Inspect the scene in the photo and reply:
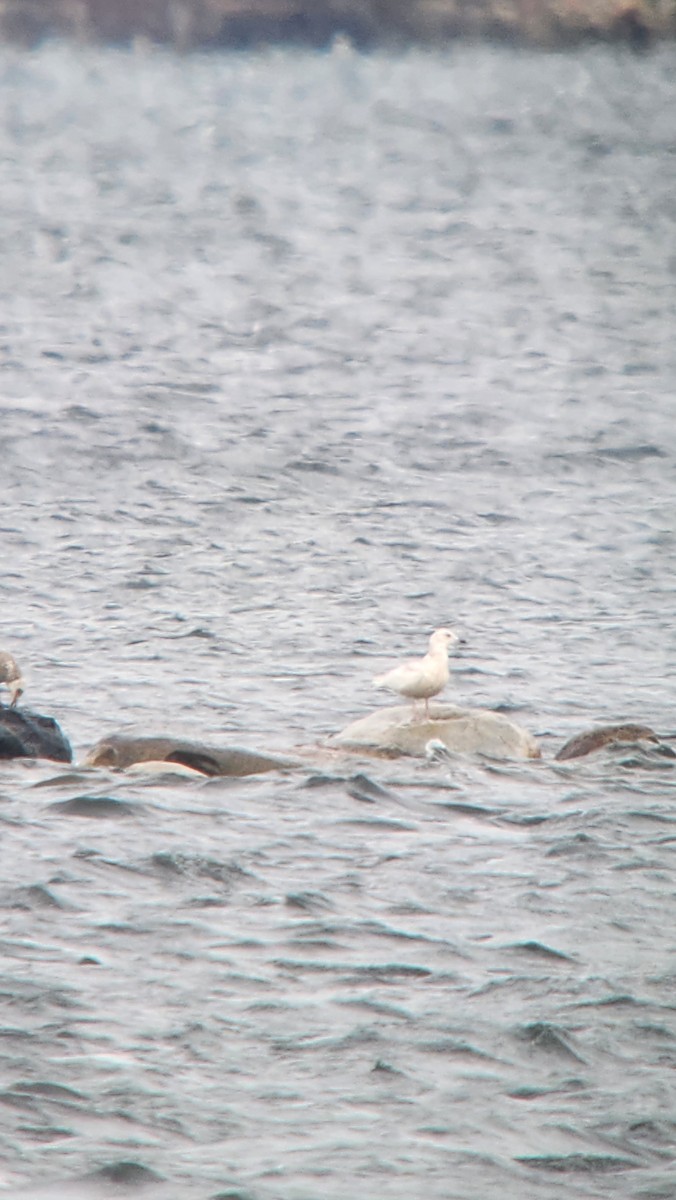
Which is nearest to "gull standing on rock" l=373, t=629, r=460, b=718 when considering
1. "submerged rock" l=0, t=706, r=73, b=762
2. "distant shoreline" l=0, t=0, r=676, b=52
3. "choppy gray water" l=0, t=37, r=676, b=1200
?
"choppy gray water" l=0, t=37, r=676, b=1200

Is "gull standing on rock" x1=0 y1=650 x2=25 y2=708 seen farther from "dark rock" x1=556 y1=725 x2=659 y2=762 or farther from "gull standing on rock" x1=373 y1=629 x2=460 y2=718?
"dark rock" x1=556 y1=725 x2=659 y2=762

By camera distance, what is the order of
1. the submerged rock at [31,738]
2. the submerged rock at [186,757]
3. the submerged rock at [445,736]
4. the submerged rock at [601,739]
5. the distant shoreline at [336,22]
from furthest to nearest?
the distant shoreline at [336,22] → the submerged rock at [601,739] → the submerged rock at [445,736] → the submerged rock at [31,738] → the submerged rock at [186,757]

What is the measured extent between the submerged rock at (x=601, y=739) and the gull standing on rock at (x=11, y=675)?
12.0ft

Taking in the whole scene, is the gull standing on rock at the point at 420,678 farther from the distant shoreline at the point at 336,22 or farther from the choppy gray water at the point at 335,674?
the distant shoreline at the point at 336,22

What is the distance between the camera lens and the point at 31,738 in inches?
456

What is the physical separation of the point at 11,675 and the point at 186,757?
2020 mm

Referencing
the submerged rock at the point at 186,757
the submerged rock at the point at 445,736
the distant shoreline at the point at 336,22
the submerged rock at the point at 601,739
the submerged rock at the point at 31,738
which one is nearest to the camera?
the submerged rock at the point at 186,757

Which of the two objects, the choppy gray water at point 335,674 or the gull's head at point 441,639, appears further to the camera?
the gull's head at point 441,639

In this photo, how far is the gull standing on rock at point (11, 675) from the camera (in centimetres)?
1289

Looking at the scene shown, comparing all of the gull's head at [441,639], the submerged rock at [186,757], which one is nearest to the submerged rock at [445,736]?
the gull's head at [441,639]

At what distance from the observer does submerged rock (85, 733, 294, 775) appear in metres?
11.4

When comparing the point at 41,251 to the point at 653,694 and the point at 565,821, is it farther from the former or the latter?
the point at 565,821

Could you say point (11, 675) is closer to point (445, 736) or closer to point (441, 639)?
point (441, 639)

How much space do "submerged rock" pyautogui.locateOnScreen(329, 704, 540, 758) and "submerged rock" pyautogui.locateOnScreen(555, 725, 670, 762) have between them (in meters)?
0.22
